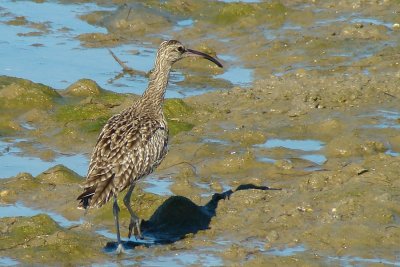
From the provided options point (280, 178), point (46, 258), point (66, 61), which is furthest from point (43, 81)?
point (46, 258)

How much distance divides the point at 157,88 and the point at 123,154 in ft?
4.76

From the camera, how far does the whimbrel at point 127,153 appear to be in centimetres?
1145

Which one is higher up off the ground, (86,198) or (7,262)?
(86,198)

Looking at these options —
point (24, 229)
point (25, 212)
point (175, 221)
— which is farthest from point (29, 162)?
point (175, 221)

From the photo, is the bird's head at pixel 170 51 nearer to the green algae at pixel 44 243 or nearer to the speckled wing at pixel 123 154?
the speckled wing at pixel 123 154

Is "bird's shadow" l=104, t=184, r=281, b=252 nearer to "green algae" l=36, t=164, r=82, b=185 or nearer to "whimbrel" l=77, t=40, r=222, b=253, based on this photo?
"whimbrel" l=77, t=40, r=222, b=253

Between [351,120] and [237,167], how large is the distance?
2.01m

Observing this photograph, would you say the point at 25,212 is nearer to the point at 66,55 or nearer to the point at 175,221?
the point at 175,221

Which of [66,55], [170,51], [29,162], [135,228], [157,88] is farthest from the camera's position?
[66,55]

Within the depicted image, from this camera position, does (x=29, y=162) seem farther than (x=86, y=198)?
Yes

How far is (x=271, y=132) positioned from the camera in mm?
14969

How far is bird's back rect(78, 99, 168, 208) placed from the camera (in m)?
11.4

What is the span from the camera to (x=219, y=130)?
15188mm

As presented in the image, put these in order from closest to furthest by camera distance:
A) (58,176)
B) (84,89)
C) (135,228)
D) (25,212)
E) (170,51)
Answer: (135,228) → (25,212) → (170,51) → (58,176) → (84,89)
